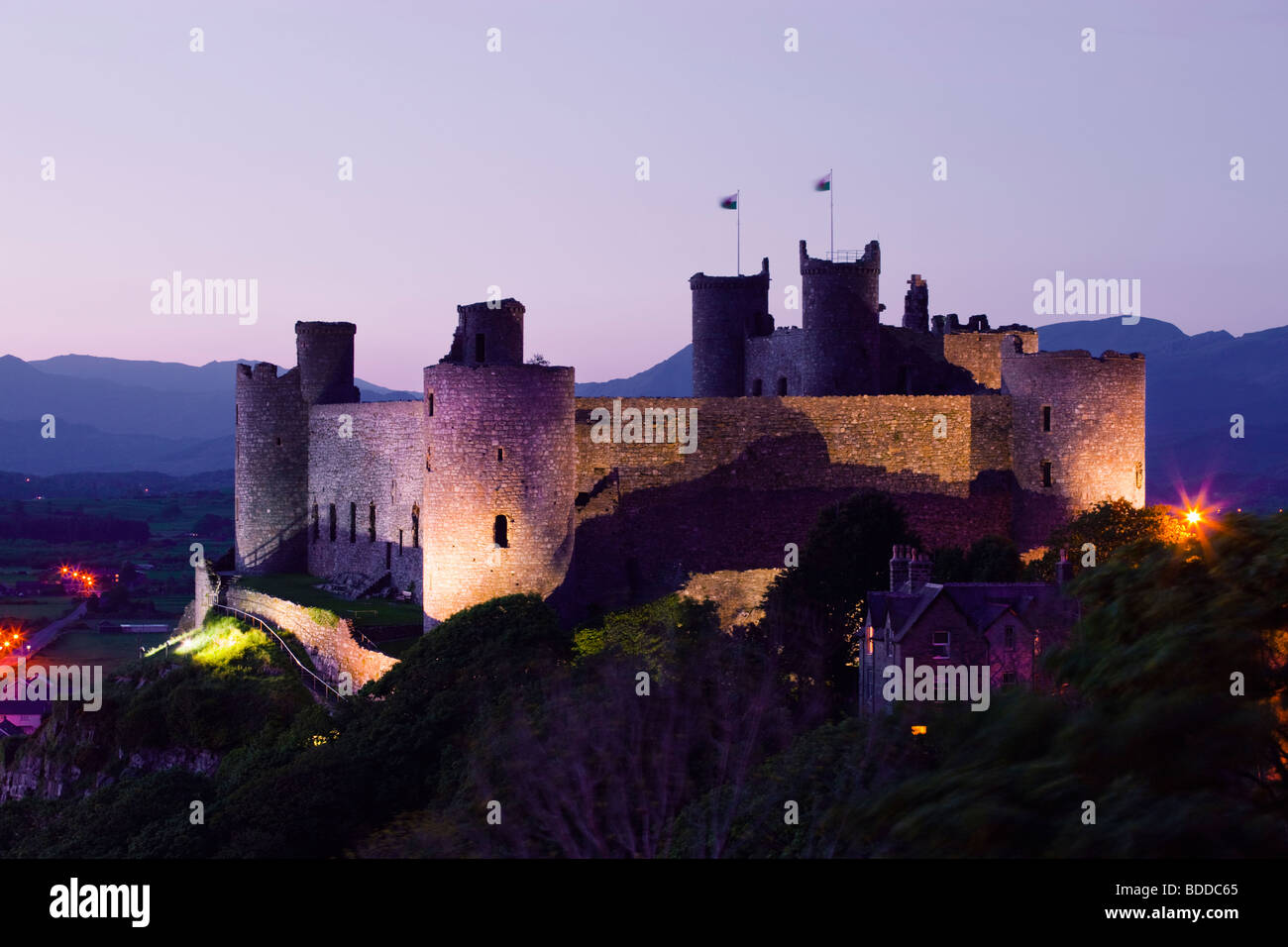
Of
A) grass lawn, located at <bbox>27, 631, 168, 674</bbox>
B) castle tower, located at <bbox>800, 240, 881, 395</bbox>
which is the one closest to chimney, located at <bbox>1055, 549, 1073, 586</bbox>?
castle tower, located at <bbox>800, 240, 881, 395</bbox>

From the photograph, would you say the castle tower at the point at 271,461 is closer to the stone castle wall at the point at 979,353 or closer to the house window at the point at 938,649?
the stone castle wall at the point at 979,353

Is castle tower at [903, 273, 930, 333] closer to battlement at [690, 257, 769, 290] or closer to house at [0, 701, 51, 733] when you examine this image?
battlement at [690, 257, 769, 290]

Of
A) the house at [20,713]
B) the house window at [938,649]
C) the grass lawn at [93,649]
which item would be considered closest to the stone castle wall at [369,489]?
the house window at [938,649]

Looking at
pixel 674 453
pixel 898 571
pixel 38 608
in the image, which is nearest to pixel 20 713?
pixel 38 608

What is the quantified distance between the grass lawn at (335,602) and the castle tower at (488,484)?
3401 mm

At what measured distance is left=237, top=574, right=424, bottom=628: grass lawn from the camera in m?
39.9

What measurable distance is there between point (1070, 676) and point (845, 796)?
2.81 meters

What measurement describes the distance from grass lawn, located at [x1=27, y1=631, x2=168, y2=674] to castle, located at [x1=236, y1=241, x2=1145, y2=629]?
38978 millimetres

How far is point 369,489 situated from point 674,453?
1017 centimetres

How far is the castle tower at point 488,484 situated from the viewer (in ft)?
118

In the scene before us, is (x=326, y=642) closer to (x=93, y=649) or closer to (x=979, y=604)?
(x=979, y=604)

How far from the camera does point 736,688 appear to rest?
28016mm
